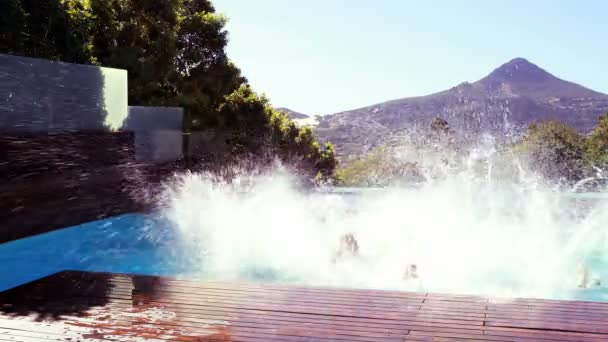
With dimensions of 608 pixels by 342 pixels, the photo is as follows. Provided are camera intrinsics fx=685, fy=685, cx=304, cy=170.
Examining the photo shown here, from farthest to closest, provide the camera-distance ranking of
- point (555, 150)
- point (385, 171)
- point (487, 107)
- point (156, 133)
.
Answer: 1. point (487, 107)
2. point (555, 150)
3. point (385, 171)
4. point (156, 133)

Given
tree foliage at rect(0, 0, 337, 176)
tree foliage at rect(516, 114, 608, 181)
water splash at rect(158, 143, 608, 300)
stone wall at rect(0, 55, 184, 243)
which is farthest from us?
tree foliage at rect(516, 114, 608, 181)

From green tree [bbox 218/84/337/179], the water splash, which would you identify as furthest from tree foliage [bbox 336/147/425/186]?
green tree [bbox 218/84/337/179]

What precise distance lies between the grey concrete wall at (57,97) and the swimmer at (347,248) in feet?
11.5

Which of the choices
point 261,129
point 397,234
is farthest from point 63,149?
point 261,129

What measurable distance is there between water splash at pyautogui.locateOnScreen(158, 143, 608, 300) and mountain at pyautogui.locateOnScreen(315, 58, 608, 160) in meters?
14.8

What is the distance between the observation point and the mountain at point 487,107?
31.0m

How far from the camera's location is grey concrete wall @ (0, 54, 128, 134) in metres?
7.01

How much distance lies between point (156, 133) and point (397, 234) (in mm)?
5045

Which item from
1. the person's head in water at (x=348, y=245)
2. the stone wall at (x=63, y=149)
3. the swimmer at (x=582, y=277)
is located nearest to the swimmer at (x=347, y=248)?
the person's head in water at (x=348, y=245)

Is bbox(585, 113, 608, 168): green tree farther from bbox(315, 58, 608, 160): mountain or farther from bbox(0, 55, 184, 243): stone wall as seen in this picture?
bbox(0, 55, 184, 243): stone wall

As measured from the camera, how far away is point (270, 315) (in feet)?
10.5

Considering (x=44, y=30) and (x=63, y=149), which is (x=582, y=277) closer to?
(x=63, y=149)

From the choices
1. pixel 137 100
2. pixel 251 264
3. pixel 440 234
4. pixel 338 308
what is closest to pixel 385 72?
pixel 137 100

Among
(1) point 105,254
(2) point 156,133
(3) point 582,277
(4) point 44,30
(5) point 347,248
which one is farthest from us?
(2) point 156,133
